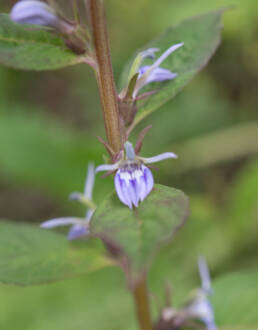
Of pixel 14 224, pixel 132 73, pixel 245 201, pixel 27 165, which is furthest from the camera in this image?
pixel 27 165

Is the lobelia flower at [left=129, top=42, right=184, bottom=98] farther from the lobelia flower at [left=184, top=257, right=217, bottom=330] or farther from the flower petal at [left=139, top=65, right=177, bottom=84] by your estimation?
the lobelia flower at [left=184, top=257, right=217, bottom=330]

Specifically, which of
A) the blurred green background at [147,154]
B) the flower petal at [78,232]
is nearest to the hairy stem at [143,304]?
the flower petal at [78,232]

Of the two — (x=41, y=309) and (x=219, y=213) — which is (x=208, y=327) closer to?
(x=41, y=309)

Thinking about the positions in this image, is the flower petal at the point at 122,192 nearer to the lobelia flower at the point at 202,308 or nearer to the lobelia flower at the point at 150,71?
the lobelia flower at the point at 150,71

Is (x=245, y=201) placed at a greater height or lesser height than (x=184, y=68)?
lesser

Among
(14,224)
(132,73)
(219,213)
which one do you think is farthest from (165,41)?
(219,213)

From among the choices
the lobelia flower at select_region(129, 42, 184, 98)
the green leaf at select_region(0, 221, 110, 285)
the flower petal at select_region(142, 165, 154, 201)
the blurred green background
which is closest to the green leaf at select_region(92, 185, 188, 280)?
the flower petal at select_region(142, 165, 154, 201)
